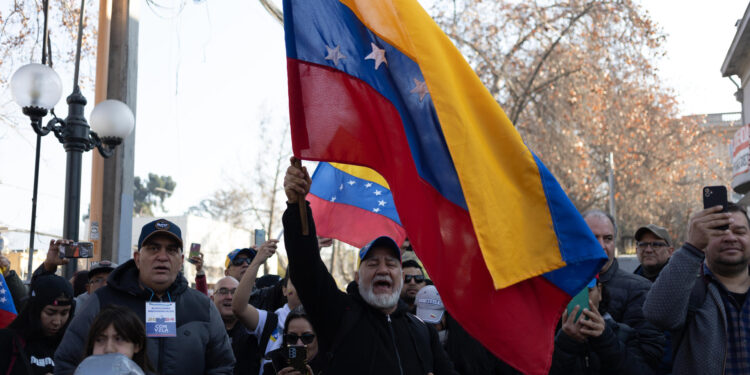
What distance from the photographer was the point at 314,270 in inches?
150

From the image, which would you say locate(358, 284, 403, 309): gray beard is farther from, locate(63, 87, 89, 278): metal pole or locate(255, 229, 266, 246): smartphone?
locate(63, 87, 89, 278): metal pole

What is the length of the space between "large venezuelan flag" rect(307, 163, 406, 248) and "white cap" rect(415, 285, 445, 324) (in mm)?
655

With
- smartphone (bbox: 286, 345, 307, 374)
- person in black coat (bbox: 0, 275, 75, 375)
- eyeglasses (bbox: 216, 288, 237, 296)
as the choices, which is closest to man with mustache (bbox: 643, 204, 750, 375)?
smartphone (bbox: 286, 345, 307, 374)

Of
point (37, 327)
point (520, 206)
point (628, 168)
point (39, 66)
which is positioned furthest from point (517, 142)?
point (628, 168)

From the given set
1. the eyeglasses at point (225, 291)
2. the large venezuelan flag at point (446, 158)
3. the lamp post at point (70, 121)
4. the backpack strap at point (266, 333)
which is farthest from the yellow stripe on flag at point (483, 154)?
the lamp post at point (70, 121)

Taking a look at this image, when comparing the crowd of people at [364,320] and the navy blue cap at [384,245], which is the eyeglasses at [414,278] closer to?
the crowd of people at [364,320]

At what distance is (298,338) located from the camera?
5.15 m

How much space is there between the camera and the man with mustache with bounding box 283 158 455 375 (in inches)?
146

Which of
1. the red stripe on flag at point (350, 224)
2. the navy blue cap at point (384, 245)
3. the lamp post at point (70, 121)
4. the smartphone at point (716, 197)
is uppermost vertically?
the lamp post at point (70, 121)

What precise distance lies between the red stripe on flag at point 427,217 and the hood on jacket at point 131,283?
1450 millimetres

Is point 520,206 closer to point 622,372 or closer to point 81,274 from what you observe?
point 622,372

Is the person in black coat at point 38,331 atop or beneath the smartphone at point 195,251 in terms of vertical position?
beneath

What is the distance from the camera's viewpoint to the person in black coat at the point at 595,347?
14.1ft

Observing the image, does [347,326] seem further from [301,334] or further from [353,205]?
[353,205]
